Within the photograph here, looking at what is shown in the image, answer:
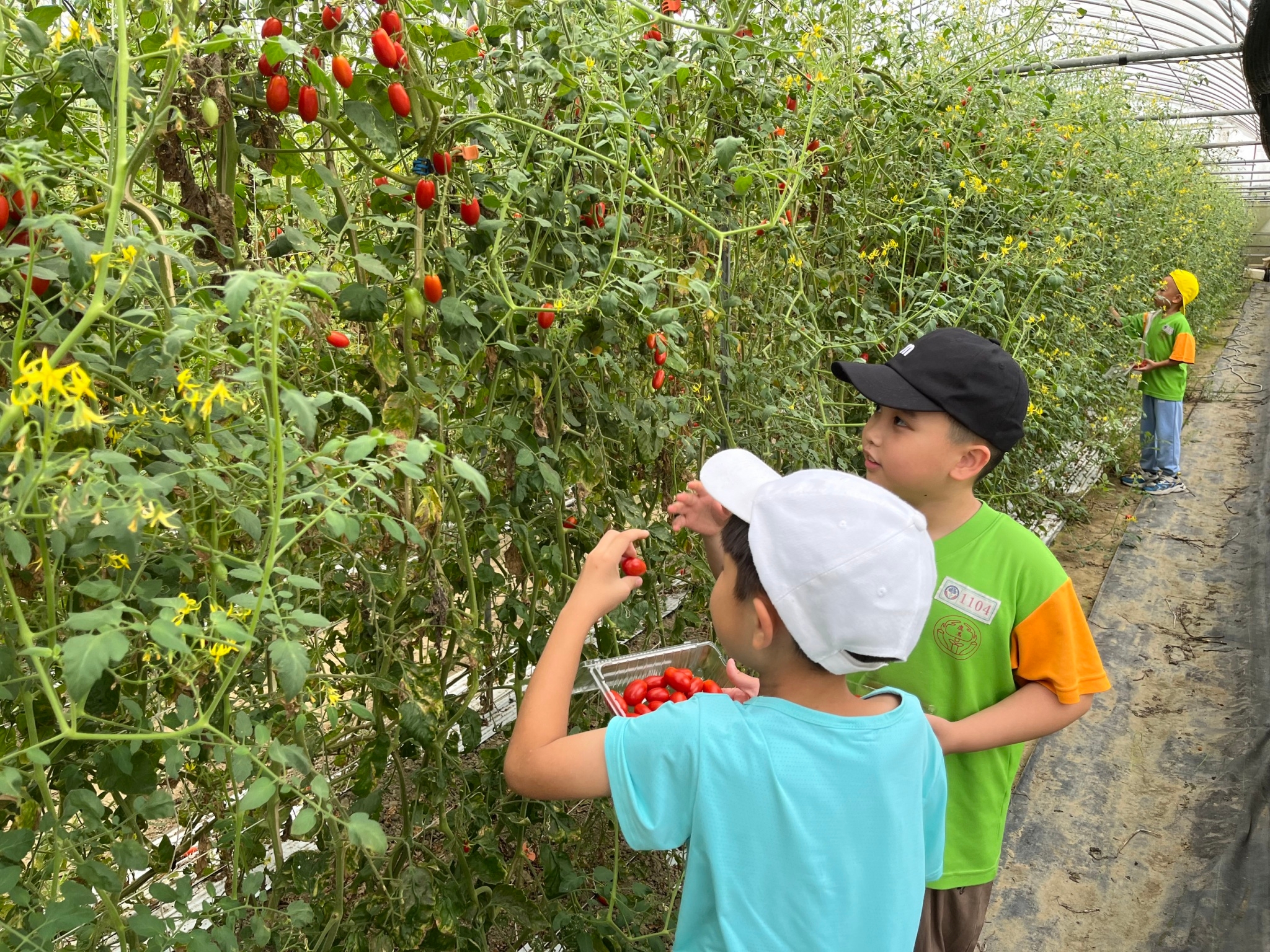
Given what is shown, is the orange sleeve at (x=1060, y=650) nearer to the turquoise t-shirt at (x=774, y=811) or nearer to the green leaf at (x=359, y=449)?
the turquoise t-shirt at (x=774, y=811)

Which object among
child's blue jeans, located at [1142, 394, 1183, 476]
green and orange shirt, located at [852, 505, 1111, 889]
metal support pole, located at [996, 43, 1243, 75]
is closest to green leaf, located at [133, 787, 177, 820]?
green and orange shirt, located at [852, 505, 1111, 889]

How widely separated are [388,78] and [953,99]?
1995 mm

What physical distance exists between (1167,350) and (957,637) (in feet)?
16.6

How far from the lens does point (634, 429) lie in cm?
162

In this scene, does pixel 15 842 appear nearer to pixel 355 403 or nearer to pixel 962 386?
pixel 355 403

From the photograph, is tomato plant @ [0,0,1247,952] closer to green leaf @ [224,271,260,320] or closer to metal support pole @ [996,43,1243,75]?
green leaf @ [224,271,260,320]

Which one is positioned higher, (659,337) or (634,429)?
(659,337)

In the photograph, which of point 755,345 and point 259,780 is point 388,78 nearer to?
point 259,780

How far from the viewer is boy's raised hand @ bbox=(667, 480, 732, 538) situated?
1.22 metres

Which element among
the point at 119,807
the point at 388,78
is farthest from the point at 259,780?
the point at 388,78

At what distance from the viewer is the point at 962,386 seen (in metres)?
1.37

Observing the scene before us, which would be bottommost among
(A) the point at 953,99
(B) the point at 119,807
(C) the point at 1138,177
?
(C) the point at 1138,177

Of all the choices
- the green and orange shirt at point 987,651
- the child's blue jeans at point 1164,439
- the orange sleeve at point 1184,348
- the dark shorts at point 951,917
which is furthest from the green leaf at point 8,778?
the orange sleeve at point 1184,348

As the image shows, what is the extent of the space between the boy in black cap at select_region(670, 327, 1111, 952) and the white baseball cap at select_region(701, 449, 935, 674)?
41 cm
